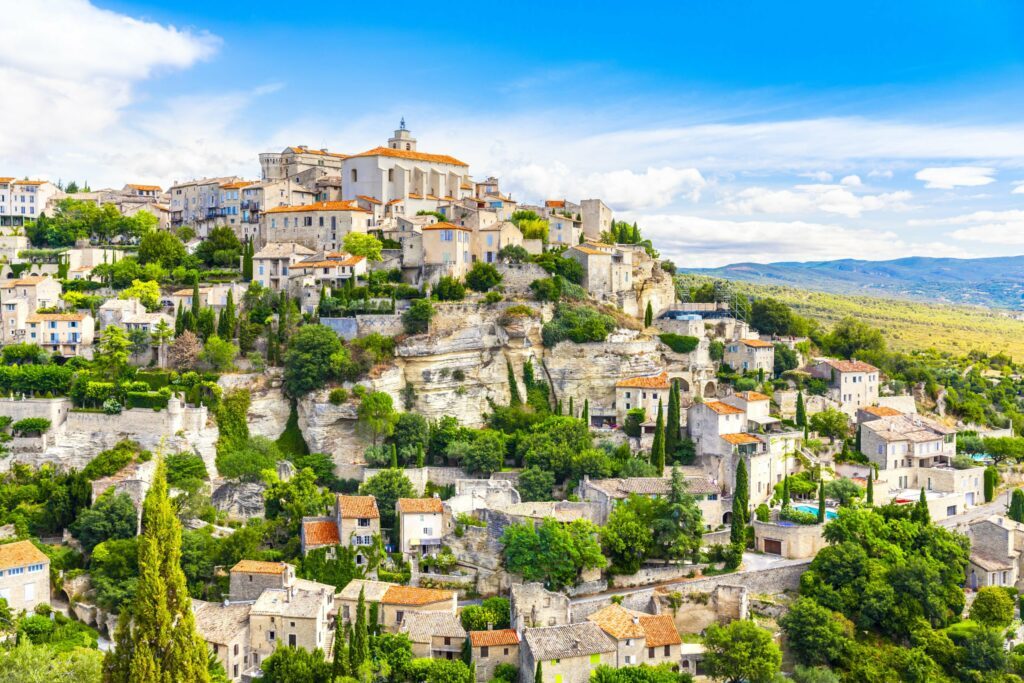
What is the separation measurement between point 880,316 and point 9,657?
138 metres


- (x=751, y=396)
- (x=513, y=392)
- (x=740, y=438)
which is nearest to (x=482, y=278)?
(x=513, y=392)

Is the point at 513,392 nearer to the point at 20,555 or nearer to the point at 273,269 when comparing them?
the point at 273,269

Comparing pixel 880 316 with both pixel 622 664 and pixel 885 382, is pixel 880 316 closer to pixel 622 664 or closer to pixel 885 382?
pixel 885 382

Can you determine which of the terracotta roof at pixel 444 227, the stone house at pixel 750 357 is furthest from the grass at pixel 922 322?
the terracotta roof at pixel 444 227

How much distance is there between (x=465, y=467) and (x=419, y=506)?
17.7ft

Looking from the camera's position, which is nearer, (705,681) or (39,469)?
(705,681)

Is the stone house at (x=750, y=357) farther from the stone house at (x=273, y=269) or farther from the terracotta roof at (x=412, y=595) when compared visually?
the stone house at (x=273, y=269)

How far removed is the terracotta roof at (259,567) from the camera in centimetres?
3928

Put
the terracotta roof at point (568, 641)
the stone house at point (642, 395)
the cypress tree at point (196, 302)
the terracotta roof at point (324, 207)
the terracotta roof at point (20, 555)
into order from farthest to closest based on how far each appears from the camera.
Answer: the terracotta roof at point (324, 207)
the cypress tree at point (196, 302)
the stone house at point (642, 395)
the terracotta roof at point (20, 555)
the terracotta roof at point (568, 641)

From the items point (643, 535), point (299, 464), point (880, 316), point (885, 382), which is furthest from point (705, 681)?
point (880, 316)

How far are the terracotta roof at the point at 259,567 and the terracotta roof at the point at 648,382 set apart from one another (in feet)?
71.3

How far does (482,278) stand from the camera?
5644 cm

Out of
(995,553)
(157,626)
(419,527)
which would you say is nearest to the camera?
(157,626)

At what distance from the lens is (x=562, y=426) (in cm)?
4825
